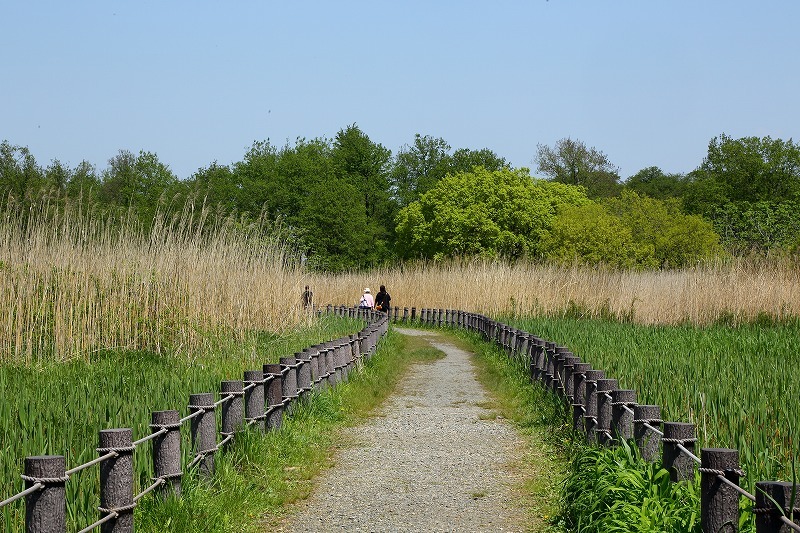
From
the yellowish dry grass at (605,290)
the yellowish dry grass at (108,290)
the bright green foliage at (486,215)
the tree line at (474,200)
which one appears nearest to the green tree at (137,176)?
the tree line at (474,200)

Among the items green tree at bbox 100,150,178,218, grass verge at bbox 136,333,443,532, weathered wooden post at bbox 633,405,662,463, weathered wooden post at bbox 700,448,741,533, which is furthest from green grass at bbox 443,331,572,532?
green tree at bbox 100,150,178,218

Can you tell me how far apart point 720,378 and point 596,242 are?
3867 centimetres

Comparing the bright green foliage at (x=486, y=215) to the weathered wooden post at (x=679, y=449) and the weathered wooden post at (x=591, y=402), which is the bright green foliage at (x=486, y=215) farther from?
the weathered wooden post at (x=679, y=449)

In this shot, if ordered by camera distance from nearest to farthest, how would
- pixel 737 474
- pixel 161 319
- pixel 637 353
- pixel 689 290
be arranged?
pixel 737 474 < pixel 637 353 < pixel 161 319 < pixel 689 290

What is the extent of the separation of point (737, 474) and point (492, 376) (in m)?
12.4

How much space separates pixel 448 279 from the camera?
35250 mm

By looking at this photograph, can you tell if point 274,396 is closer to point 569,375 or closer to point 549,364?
point 569,375

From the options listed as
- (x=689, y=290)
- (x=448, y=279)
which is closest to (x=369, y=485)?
(x=689, y=290)

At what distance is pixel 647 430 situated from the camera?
265 inches

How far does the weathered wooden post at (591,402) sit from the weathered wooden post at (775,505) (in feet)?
15.8

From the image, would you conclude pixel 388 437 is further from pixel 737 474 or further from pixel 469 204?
pixel 469 204

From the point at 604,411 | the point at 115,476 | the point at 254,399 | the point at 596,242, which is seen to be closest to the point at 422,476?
the point at 604,411

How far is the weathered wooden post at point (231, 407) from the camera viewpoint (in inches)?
321

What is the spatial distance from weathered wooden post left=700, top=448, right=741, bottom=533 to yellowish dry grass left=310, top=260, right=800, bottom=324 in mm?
17781
